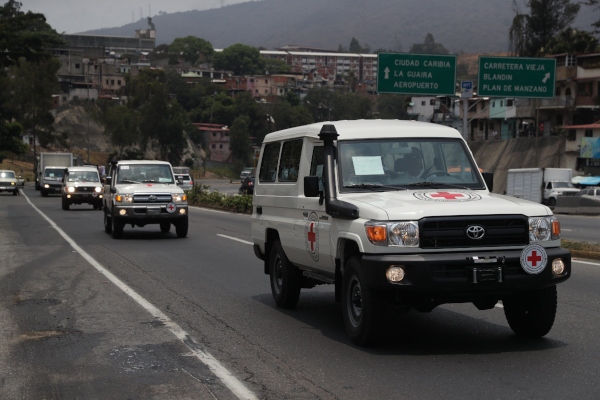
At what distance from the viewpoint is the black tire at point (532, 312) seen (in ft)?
29.3

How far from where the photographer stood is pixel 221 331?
9.96 m

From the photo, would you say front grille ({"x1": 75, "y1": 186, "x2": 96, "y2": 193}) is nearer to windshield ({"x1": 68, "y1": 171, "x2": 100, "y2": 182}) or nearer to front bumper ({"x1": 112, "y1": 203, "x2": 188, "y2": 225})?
windshield ({"x1": 68, "y1": 171, "x2": 100, "y2": 182})

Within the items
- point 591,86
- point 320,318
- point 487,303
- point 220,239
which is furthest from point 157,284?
point 591,86

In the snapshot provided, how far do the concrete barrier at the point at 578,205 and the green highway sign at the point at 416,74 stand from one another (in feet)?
27.1

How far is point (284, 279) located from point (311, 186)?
211cm

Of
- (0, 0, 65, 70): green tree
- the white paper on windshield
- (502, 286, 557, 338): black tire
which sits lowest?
(502, 286, 557, 338): black tire

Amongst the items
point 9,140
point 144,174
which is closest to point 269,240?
point 144,174

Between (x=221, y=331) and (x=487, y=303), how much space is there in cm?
278

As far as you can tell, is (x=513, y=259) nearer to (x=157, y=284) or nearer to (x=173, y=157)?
(x=157, y=284)

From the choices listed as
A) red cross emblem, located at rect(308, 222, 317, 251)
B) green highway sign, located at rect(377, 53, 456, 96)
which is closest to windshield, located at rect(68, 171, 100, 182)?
green highway sign, located at rect(377, 53, 456, 96)

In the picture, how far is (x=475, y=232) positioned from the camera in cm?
839

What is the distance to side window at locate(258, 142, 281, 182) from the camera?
11806 mm

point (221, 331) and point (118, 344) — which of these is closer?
point (118, 344)

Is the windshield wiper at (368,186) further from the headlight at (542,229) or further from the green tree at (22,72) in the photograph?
the green tree at (22,72)
